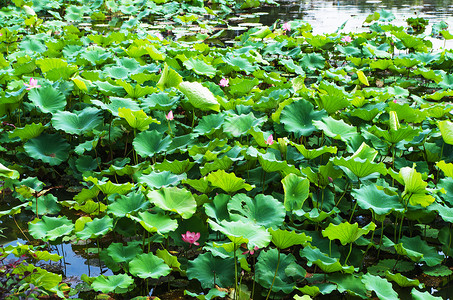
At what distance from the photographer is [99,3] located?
27.0ft

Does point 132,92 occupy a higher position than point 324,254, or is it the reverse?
point 132,92

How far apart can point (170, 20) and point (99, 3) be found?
151 centimetres

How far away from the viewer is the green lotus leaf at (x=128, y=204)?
1.98 meters

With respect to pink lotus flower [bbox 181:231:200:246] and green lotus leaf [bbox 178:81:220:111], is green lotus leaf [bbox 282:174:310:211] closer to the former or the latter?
pink lotus flower [bbox 181:231:200:246]

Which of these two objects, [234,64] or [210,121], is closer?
[210,121]

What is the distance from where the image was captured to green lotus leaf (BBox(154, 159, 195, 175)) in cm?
232

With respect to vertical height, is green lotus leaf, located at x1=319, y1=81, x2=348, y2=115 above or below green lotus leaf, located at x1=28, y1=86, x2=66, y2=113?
below

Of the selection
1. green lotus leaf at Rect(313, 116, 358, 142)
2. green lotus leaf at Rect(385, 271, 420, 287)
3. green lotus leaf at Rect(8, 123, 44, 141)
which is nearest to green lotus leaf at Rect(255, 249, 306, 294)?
green lotus leaf at Rect(385, 271, 420, 287)

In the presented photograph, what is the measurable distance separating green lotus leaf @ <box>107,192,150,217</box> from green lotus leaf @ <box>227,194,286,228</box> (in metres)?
0.38

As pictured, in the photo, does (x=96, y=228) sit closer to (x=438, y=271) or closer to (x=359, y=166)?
(x=359, y=166)

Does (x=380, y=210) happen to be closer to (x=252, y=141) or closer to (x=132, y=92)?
(x=252, y=141)

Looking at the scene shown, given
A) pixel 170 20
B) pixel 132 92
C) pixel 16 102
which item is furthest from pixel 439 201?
pixel 170 20

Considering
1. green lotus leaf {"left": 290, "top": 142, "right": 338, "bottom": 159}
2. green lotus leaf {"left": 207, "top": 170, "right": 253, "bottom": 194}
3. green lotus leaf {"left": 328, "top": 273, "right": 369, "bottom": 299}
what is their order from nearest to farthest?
green lotus leaf {"left": 328, "top": 273, "right": 369, "bottom": 299}
green lotus leaf {"left": 207, "top": 170, "right": 253, "bottom": 194}
green lotus leaf {"left": 290, "top": 142, "right": 338, "bottom": 159}

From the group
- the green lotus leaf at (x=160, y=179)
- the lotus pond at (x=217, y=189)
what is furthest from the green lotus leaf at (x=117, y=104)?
the green lotus leaf at (x=160, y=179)
